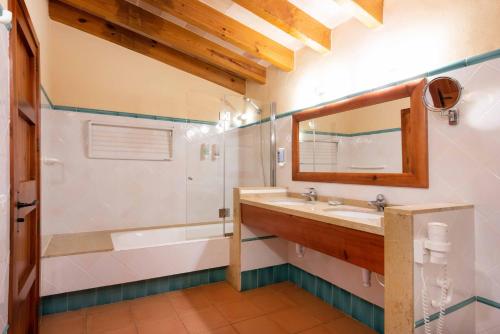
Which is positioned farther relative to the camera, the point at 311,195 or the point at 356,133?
the point at 311,195

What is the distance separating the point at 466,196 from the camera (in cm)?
139

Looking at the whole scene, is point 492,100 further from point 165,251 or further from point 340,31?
point 165,251

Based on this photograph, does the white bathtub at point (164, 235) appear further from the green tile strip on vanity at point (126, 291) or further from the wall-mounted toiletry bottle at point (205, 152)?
the wall-mounted toiletry bottle at point (205, 152)

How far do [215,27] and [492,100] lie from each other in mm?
1945

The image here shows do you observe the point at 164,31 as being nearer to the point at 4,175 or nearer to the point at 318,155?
the point at 318,155

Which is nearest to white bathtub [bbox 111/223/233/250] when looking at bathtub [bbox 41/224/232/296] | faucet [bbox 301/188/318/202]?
bathtub [bbox 41/224/232/296]

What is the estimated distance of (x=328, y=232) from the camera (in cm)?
153

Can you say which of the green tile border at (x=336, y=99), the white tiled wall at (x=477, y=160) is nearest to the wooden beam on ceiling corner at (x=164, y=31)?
the green tile border at (x=336, y=99)

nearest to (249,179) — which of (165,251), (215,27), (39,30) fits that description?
(165,251)

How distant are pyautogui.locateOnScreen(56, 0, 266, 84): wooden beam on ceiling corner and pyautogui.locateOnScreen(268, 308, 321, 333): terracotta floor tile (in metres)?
2.32

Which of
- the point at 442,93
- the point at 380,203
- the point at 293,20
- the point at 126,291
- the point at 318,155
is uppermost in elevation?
the point at 293,20

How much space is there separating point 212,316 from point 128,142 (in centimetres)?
196

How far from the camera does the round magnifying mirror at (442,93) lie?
1.40 metres

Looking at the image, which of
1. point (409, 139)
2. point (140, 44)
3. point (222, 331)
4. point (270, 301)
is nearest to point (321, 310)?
point (270, 301)
